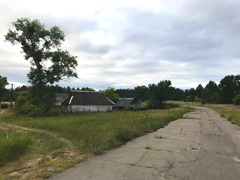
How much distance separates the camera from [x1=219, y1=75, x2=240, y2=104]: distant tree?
82812 millimetres

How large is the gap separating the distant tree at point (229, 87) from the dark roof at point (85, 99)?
59.9 metres

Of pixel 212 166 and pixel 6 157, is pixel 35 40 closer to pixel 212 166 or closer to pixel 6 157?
pixel 6 157

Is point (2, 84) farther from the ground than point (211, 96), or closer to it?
farther from the ground

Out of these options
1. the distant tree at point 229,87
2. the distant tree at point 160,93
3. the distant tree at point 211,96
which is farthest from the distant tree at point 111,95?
the distant tree at point 229,87

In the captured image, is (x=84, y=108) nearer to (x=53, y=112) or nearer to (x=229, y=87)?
(x=53, y=112)

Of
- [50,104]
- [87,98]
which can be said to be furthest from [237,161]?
[87,98]

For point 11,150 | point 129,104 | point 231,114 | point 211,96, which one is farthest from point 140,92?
point 11,150

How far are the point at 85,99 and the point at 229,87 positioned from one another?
67.5m

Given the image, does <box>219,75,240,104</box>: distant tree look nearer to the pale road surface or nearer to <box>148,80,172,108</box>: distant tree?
<box>148,80,172,108</box>: distant tree

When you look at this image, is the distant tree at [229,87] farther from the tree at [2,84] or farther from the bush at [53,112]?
the tree at [2,84]

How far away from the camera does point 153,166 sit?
5.35m

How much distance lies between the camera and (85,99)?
1870 inches

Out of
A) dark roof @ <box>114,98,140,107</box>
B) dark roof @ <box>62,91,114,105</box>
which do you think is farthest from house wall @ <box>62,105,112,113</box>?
dark roof @ <box>114,98,140,107</box>

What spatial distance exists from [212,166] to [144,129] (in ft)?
21.0
